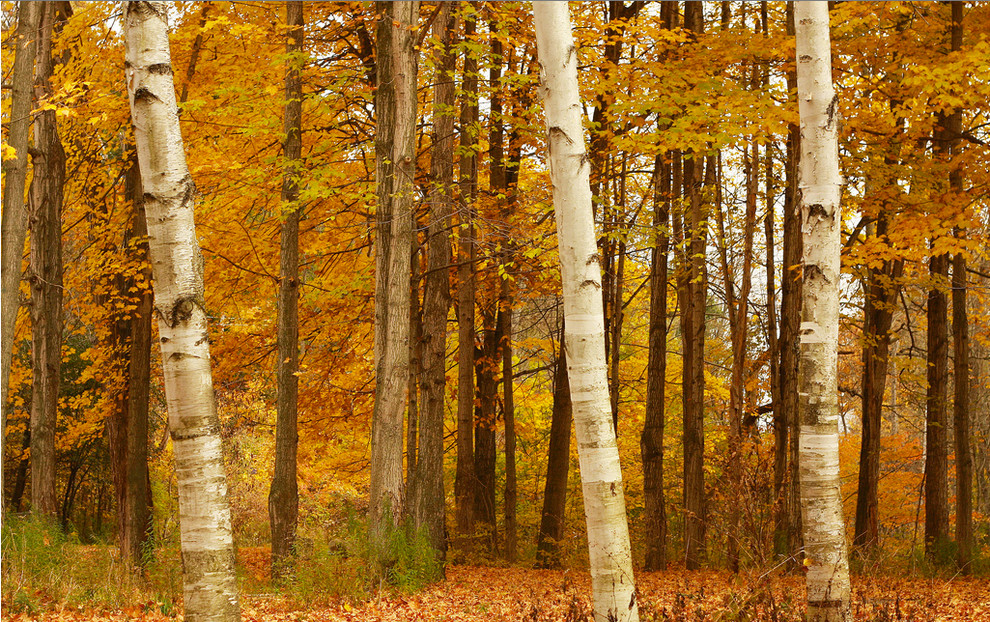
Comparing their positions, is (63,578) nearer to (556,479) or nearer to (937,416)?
(556,479)

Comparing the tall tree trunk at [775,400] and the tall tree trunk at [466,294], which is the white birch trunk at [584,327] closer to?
the tall tree trunk at [466,294]

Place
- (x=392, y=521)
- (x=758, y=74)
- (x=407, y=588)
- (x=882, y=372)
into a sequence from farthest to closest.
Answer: (x=882, y=372)
(x=758, y=74)
(x=392, y=521)
(x=407, y=588)

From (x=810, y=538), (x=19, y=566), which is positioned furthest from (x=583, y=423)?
(x=19, y=566)

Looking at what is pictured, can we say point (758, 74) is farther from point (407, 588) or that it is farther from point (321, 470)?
point (321, 470)

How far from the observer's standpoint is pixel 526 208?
12117 millimetres

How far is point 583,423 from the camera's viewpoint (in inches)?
159

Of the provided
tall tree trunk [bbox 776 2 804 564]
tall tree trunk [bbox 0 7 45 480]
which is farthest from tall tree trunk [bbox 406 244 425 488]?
tall tree trunk [bbox 776 2 804 564]

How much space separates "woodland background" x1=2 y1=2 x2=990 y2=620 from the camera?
9.29m

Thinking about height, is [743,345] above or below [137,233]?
below

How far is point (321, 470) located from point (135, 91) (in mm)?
13593

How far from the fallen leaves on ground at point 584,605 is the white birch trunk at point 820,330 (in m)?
0.43

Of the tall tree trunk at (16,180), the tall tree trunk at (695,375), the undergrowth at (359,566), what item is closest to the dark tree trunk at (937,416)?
the tall tree trunk at (695,375)

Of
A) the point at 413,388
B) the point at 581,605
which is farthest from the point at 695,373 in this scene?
the point at 581,605

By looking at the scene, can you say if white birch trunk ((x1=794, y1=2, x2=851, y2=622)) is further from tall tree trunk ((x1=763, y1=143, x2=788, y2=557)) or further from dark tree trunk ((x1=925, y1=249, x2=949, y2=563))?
dark tree trunk ((x1=925, y1=249, x2=949, y2=563))
